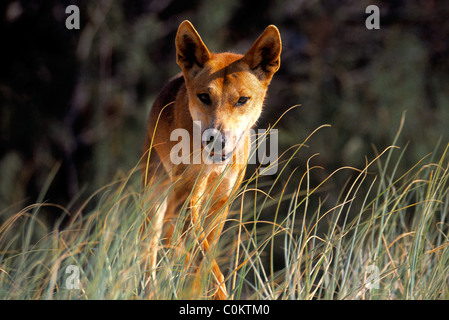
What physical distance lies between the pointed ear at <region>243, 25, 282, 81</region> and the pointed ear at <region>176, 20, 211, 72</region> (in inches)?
8.9

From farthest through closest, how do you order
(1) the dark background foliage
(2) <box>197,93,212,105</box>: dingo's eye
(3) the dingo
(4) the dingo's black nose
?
(1) the dark background foliage, (2) <box>197,93,212,105</box>: dingo's eye, (3) the dingo, (4) the dingo's black nose

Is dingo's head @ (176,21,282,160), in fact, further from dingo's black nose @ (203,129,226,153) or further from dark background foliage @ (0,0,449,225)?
dark background foliage @ (0,0,449,225)

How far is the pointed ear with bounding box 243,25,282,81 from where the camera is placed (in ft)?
10.4

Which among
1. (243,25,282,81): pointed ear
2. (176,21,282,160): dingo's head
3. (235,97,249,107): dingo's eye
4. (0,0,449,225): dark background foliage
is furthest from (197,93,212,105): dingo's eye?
(0,0,449,225): dark background foliage

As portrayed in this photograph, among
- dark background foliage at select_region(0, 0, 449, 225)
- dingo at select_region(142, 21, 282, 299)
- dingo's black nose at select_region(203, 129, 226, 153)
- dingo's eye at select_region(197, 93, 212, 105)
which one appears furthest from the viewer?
dark background foliage at select_region(0, 0, 449, 225)

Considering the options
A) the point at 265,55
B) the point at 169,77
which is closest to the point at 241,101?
the point at 265,55

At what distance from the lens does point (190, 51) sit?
3342 mm

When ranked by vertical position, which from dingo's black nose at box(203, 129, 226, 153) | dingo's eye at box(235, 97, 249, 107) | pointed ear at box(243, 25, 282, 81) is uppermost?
pointed ear at box(243, 25, 282, 81)

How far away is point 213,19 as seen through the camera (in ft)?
29.7

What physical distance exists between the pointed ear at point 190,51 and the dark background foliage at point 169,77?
552cm

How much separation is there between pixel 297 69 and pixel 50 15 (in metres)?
4.01

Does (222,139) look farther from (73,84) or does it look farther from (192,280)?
(73,84)

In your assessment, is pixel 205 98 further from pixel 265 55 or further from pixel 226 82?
pixel 265 55

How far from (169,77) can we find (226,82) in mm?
6487
